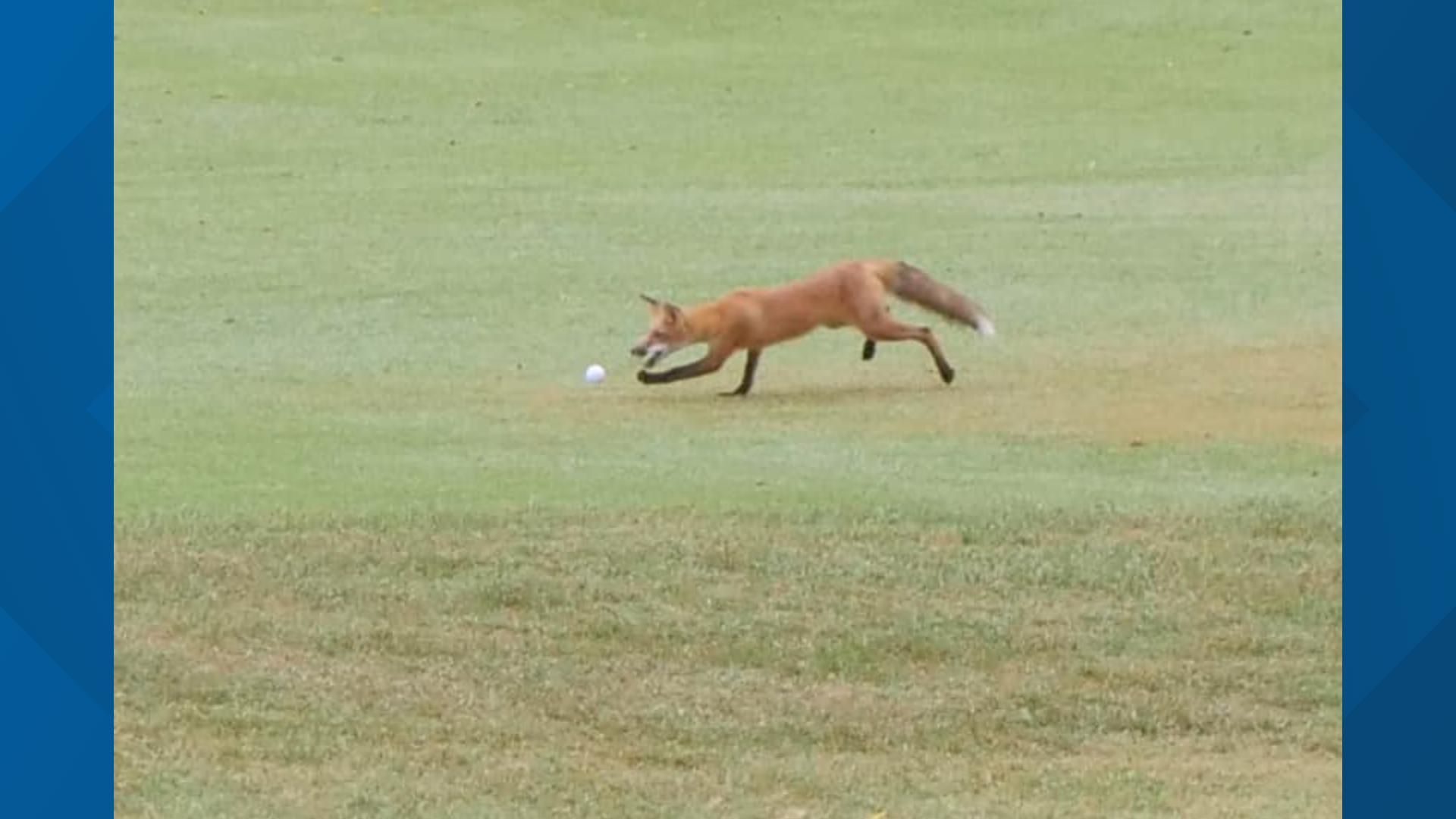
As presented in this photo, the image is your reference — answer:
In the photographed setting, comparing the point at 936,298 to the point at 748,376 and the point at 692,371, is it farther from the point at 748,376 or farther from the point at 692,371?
the point at 692,371

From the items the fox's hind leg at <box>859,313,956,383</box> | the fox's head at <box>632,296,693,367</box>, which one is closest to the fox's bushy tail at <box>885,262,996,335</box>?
the fox's hind leg at <box>859,313,956,383</box>

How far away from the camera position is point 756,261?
48.1ft

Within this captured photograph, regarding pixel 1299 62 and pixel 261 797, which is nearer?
pixel 261 797

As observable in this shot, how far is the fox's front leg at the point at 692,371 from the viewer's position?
1180 cm

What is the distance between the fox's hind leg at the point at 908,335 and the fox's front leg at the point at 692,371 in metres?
0.60

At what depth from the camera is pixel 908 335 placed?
38.8 feet

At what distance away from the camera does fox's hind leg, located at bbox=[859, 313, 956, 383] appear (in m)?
11.7

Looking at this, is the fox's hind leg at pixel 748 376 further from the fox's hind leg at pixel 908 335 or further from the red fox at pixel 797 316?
the fox's hind leg at pixel 908 335

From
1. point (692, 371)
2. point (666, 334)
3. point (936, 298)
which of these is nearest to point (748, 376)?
point (692, 371)

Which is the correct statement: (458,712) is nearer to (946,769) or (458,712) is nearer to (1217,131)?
(946,769)

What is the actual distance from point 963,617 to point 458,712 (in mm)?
1479

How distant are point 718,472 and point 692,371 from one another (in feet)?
6.57

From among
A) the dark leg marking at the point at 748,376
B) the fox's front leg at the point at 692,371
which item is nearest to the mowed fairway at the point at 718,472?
the dark leg marking at the point at 748,376

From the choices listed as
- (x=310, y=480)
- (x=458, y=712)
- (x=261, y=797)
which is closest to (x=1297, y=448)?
(x=310, y=480)
